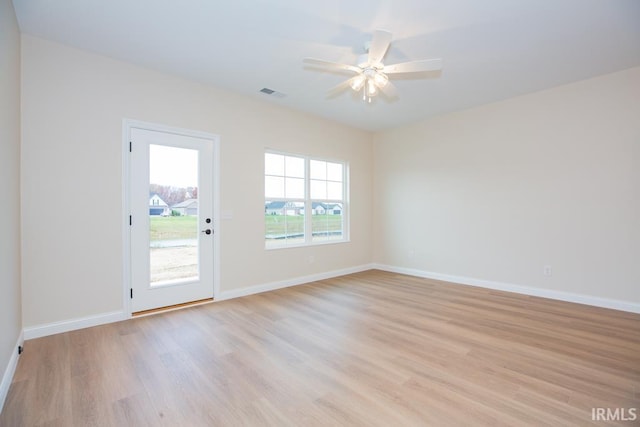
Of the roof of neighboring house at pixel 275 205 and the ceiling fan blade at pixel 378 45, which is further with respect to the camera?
the roof of neighboring house at pixel 275 205

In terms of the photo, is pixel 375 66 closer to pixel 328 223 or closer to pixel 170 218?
pixel 170 218

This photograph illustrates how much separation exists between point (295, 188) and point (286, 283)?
160cm

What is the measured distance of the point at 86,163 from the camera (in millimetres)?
3021

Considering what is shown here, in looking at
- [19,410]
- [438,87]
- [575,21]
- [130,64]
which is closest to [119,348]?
[19,410]

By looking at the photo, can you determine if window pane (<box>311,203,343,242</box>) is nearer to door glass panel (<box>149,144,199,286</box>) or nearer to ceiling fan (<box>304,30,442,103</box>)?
door glass panel (<box>149,144,199,286</box>)

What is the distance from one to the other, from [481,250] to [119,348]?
4.88 metres

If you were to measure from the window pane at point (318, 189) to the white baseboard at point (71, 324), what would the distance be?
326 cm

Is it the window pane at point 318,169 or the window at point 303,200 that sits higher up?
the window pane at point 318,169

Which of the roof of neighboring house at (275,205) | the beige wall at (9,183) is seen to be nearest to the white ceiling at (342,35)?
the beige wall at (9,183)

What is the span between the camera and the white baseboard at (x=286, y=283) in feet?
13.2

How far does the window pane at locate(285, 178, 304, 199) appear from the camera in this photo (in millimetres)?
4887

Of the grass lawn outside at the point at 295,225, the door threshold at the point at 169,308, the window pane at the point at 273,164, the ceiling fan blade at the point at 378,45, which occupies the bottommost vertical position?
the door threshold at the point at 169,308

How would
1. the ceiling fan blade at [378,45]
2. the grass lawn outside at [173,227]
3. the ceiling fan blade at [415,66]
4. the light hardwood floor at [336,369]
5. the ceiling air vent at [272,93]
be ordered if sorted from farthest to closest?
the ceiling air vent at [272,93] → the grass lawn outside at [173,227] → the ceiling fan blade at [415,66] → the ceiling fan blade at [378,45] → the light hardwood floor at [336,369]

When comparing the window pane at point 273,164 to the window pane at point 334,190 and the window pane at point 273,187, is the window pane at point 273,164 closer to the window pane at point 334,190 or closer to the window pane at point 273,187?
the window pane at point 273,187
